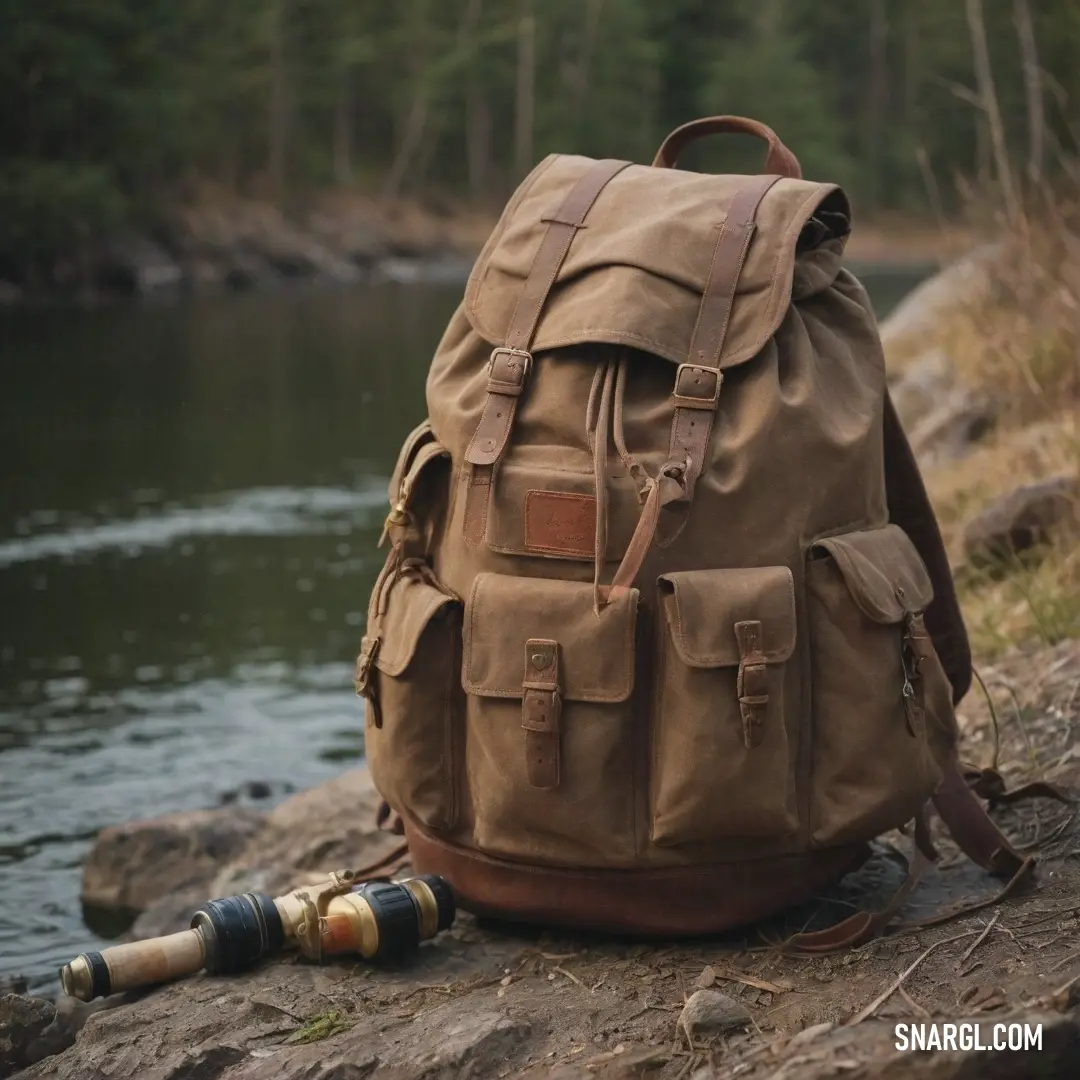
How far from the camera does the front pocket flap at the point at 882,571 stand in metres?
2.57

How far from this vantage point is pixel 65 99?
971 inches

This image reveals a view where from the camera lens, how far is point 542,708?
8.26ft

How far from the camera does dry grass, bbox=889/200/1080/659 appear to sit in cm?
432

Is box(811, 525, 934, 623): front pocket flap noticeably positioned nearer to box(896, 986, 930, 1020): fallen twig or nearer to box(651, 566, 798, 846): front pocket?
box(651, 566, 798, 846): front pocket

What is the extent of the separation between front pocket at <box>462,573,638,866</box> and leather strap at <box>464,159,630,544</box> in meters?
0.13

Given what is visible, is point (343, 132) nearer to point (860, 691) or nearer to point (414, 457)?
point (414, 457)

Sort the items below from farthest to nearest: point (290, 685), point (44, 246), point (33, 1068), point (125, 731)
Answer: point (44, 246) → point (290, 685) → point (125, 731) → point (33, 1068)

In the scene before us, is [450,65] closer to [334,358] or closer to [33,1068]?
[334,358]

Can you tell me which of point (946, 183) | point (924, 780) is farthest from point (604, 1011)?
point (946, 183)

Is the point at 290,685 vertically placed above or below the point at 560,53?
A: below

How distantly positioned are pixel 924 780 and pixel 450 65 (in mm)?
34503

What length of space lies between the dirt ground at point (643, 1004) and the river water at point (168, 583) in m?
1.33

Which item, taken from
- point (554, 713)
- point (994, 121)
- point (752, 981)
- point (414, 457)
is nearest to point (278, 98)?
point (994, 121)

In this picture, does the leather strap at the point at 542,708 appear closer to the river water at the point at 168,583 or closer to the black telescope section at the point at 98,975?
the black telescope section at the point at 98,975
